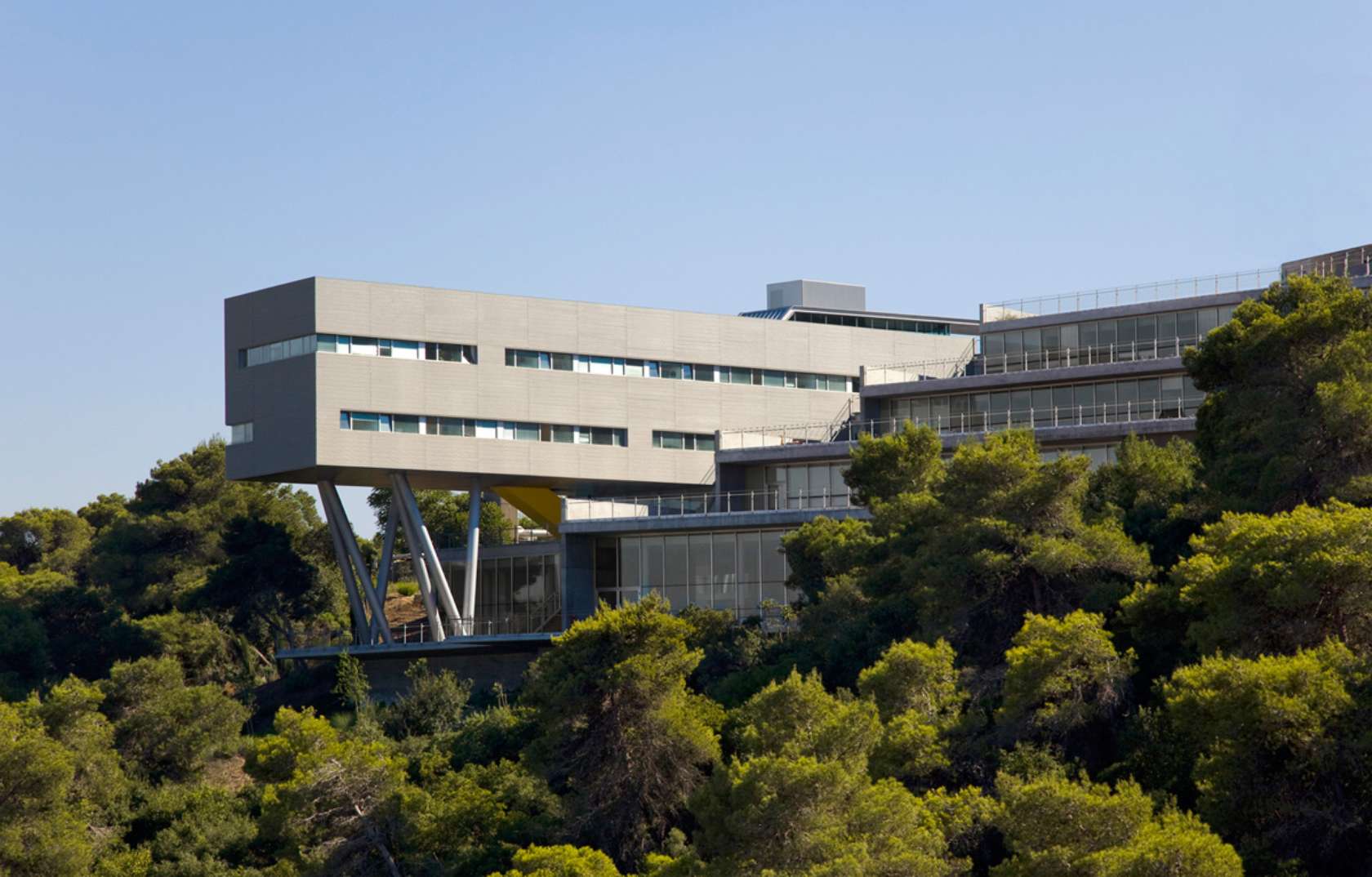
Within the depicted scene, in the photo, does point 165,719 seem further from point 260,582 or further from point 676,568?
point 676,568

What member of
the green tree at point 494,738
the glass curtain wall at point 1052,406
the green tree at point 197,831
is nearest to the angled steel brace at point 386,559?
the green tree at point 197,831

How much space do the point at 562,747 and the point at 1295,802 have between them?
745 inches

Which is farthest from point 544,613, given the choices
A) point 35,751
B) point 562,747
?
point 562,747

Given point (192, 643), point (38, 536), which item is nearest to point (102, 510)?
point (38, 536)

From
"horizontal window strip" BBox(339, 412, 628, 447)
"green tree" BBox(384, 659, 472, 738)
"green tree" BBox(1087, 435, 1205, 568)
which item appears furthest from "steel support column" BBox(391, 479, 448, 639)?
"green tree" BBox(1087, 435, 1205, 568)

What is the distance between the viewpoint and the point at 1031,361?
80.0 metres

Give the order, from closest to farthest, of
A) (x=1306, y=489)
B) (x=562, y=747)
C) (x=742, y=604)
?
(x=1306, y=489) → (x=562, y=747) → (x=742, y=604)

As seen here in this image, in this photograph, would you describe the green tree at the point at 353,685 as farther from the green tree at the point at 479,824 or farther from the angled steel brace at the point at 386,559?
the green tree at the point at 479,824

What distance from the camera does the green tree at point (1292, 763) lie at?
33969 mm

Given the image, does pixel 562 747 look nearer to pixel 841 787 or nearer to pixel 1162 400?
pixel 841 787

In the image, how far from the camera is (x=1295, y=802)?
3444 cm

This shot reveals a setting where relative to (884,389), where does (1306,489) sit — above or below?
below

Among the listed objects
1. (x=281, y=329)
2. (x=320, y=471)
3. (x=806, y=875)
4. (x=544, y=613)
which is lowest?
(x=806, y=875)

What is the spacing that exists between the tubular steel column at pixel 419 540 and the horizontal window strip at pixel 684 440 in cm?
1025
